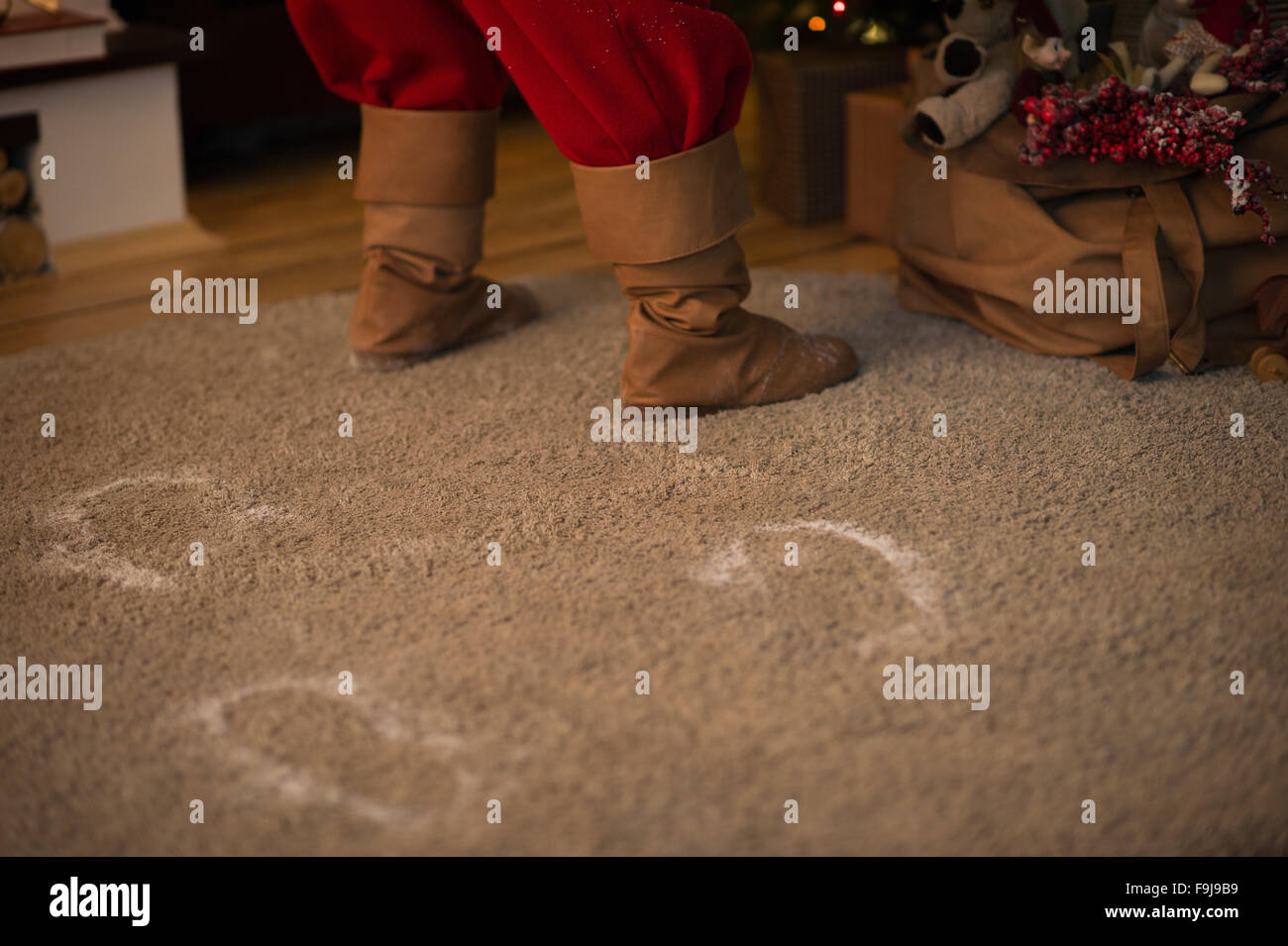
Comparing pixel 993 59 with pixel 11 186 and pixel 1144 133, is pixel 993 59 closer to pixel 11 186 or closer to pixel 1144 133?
pixel 1144 133

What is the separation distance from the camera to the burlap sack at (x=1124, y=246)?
4.47ft

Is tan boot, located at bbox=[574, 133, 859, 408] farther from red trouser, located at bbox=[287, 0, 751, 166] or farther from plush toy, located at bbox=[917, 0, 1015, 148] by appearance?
plush toy, located at bbox=[917, 0, 1015, 148]

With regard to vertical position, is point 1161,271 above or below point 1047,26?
below

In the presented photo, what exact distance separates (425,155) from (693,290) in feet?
1.34

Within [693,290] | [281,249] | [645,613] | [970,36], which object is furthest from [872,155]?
[645,613]

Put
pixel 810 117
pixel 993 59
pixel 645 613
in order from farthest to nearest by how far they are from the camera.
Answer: pixel 810 117 < pixel 993 59 < pixel 645 613

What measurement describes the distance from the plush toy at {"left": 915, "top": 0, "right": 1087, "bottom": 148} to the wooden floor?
40 cm

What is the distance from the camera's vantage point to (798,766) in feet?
2.72

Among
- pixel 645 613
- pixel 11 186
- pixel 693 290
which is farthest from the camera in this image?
pixel 11 186

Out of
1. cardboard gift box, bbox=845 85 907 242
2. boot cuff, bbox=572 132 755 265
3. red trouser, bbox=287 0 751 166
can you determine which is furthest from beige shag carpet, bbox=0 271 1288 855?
cardboard gift box, bbox=845 85 907 242

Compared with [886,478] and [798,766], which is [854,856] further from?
[886,478]

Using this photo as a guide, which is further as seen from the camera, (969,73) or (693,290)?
(969,73)

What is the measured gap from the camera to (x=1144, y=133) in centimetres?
135
